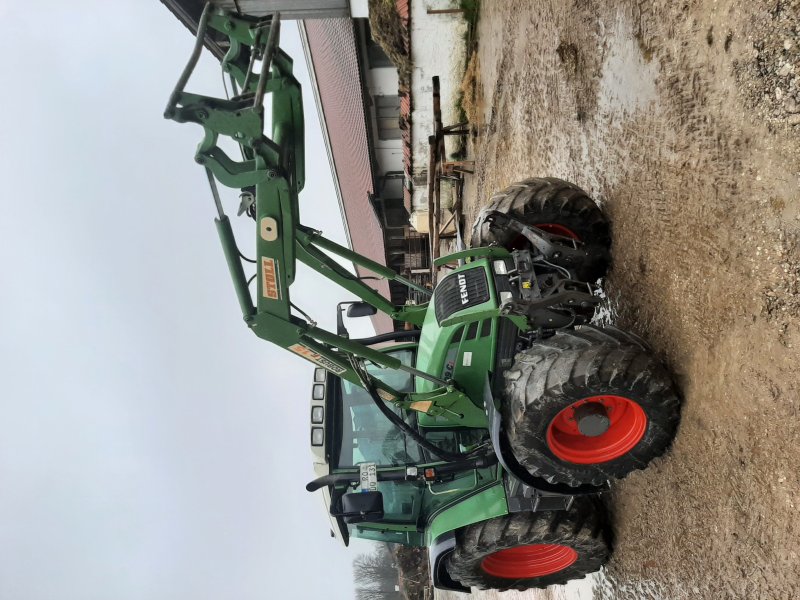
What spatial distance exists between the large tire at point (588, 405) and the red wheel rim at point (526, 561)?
59.6 inches

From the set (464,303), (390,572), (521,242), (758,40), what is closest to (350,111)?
(521,242)

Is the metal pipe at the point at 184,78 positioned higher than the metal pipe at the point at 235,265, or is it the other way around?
the metal pipe at the point at 184,78

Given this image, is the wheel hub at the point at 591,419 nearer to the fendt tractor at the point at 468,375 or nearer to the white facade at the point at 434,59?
the fendt tractor at the point at 468,375

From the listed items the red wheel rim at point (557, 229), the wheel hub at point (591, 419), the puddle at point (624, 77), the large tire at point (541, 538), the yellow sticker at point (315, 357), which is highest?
the puddle at point (624, 77)

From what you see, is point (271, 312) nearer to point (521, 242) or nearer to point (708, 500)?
point (521, 242)

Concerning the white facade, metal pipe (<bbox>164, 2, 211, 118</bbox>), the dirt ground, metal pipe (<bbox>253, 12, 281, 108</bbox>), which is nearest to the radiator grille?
the dirt ground

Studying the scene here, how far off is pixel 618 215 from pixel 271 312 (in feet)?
7.75

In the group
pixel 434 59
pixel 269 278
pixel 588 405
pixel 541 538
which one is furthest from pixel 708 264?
pixel 434 59

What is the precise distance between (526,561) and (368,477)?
1733mm

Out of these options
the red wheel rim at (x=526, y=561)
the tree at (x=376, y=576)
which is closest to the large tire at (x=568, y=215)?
the red wheel rim at (x=526, y=561)

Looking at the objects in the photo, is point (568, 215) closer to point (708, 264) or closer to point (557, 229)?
point (557, 229)

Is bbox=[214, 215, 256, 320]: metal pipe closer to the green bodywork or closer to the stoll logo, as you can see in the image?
the green bodywork

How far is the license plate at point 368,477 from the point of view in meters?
3.77

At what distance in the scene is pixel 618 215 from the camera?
3.68m
